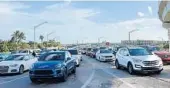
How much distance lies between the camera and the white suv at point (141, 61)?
57.6 ft

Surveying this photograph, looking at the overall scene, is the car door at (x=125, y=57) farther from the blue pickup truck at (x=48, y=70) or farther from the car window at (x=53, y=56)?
the blue pickup truck at (x=48, y=70)

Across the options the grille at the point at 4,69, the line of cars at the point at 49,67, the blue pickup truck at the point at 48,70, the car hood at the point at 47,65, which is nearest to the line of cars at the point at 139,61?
the line of cars at the point at 49,67

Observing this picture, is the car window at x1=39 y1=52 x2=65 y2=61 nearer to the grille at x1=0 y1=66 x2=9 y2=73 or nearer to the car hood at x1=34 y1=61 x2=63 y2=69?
the car hood at x1=34 y1=61 x2=63 y2=69

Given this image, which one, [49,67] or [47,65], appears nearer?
[49,67]

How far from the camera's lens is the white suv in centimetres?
1756

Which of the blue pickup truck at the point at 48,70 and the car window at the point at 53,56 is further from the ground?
the car window at the point at 53,56

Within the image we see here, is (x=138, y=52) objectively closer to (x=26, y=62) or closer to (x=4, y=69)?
(x=26, y=62)

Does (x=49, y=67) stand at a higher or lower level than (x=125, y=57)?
lower

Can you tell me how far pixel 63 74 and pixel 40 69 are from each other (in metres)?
1.17

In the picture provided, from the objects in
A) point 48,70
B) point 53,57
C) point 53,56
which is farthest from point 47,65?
point 53,56

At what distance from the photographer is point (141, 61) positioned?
17.8 meters

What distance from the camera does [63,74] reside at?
48.8 ft

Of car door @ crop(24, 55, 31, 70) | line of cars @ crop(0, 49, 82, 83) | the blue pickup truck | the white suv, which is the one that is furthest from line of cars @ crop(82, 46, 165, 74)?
car door @ crop(24, 55, 31, 70)

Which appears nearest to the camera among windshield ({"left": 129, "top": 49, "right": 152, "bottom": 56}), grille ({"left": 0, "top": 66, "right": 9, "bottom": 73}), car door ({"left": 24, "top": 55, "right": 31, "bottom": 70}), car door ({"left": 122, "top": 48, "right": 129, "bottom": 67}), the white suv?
the white suv
